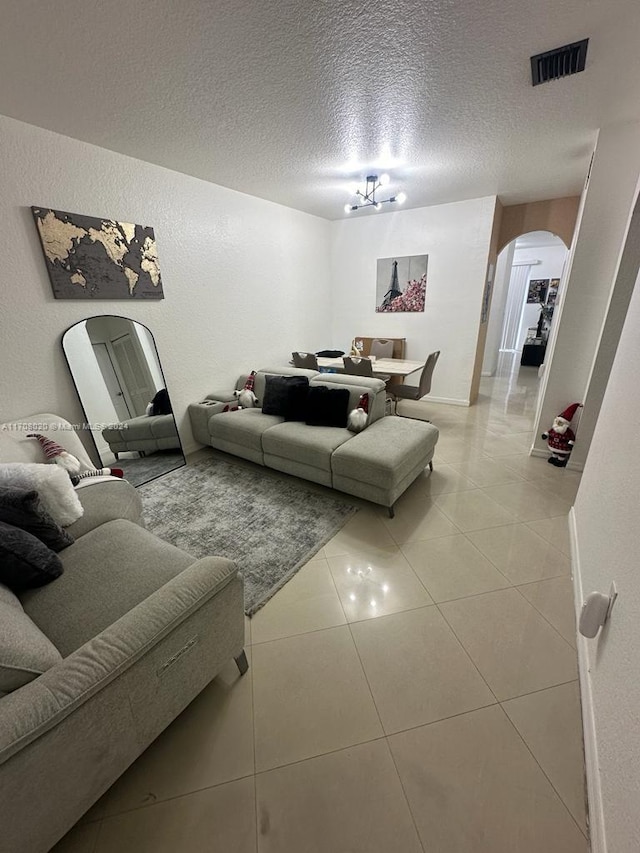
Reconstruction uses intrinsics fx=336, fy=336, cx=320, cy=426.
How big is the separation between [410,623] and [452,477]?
5.22 ft

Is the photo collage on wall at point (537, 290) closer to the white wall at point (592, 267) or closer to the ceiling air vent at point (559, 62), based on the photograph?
the white wall at point (592, 267)

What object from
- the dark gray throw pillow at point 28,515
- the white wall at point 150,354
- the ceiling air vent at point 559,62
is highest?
the ceiling air vent at point 559,62

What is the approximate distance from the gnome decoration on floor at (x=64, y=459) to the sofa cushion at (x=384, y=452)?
1635 millimetres

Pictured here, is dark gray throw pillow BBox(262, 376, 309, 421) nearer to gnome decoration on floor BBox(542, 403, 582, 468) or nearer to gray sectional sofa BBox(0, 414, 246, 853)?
gray sectional sofa BBox(0, 414, 246, 853)

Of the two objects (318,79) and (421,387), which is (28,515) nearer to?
(318,79)

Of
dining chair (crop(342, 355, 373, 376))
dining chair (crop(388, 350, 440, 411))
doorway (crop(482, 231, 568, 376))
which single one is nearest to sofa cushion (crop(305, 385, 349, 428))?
dining chair (crop(342, 355, 373, 376))

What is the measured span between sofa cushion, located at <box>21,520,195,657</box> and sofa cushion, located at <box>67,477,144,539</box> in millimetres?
120

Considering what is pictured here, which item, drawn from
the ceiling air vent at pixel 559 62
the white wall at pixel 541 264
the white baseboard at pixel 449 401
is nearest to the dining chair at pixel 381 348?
the white baseboard at pixel 449 401

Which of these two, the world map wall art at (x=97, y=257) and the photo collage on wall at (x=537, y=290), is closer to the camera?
the world map wall art at (x=97, y=257)

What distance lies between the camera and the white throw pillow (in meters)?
1.60

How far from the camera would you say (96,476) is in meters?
2.15

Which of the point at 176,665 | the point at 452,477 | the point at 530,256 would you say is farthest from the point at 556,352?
the point at 530,256

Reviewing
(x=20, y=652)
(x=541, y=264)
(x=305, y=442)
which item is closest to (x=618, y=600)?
(x=20, y=652)

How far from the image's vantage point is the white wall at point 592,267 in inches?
97.1
